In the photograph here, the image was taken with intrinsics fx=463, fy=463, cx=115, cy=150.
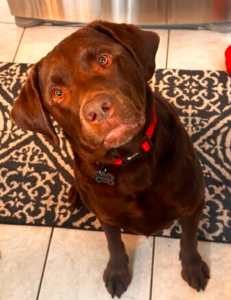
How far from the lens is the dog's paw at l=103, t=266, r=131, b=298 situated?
2.01 meters

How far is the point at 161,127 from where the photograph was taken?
158 cm

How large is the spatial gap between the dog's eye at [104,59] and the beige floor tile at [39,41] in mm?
1643

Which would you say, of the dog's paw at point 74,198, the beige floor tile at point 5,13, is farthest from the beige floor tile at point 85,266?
the beige floor tile at point 5,13

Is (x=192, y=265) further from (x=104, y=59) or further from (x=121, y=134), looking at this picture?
(x=104, y=59)

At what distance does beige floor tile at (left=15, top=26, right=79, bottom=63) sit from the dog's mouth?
175 cm

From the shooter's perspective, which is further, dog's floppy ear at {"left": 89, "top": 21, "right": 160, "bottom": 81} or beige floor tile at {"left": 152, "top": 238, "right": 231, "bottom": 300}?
beige floor tile at {"left": 152, "top": 238, "right": 231, "bottom": 300}

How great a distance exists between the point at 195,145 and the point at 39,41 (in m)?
1.34

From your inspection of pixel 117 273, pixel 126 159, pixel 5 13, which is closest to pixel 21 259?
pixel 117 273

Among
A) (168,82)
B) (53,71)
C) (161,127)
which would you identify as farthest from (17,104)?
(168,82)

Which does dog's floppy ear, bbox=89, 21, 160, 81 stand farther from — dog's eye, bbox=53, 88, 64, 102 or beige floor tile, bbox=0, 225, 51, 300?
beige floor tile, bbox=0, 225, 51, 300

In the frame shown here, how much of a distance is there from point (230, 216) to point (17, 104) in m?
1.15

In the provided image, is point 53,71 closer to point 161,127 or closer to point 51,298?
point 161,127

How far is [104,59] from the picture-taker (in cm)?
139

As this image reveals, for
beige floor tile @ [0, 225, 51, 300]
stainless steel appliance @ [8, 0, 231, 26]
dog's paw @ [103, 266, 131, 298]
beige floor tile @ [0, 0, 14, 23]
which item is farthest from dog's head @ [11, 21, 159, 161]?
beige floor tile @ [0, 0, 14, 23]
